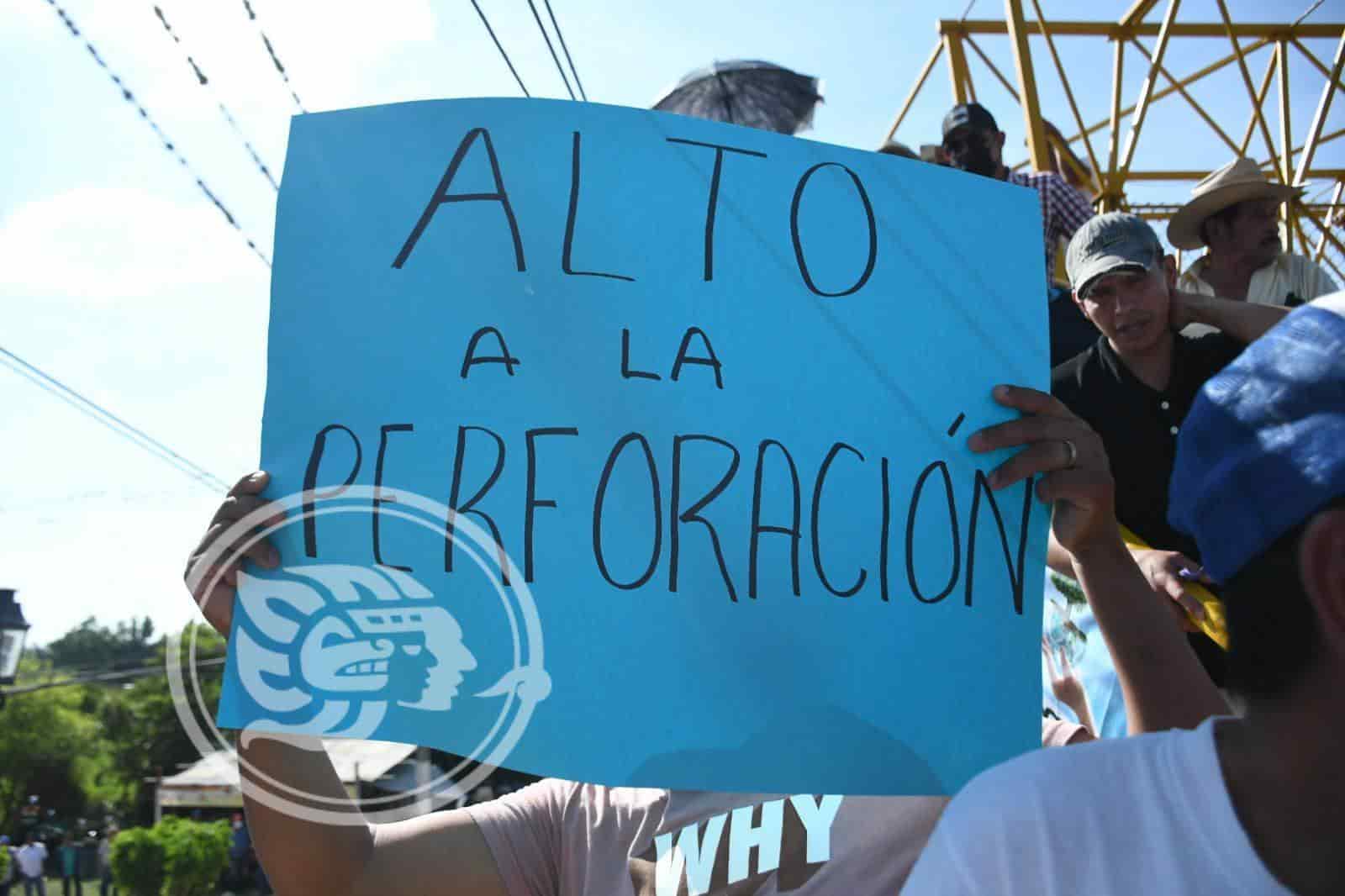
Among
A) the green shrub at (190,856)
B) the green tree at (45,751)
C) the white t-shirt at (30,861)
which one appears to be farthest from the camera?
the green tree at (45,751)

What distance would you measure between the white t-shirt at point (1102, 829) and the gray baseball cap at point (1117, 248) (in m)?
1.64

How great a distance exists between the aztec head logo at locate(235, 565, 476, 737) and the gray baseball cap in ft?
5.31

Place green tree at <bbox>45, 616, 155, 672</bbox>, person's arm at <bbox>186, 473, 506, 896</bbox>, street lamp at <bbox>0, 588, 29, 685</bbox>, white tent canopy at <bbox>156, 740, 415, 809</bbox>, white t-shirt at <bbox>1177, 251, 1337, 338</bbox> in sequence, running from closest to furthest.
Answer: person's arm at <bbox>186, 473, 506, 896</bbox>, white t-shirt at <bbox>1177, 251, 1337, 338</bbox>, street lamp at <bbox>0, 588, 29, 685</bbox>, white tent canopy at <bbox>156, 740, 415, 809</bbox>, green tree at <bbox>45, 616, 155, 672</bbox>

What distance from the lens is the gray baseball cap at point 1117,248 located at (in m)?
2.26

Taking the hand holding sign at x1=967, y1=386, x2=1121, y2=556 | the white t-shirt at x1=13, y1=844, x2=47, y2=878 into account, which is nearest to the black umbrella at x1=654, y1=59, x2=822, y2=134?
the hand holding sign at x1=967, y1=386, x2=1121, y2=556

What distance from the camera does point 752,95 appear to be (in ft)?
12.5

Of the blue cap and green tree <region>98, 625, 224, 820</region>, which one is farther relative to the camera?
green tree <region>98, 625, 224, 820</region>

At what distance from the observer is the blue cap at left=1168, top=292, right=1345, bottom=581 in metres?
0.75

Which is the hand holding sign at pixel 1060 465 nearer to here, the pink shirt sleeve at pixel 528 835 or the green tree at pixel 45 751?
the pink shirt sleeve at pixel 528 835

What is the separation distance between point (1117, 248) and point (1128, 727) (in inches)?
52.4

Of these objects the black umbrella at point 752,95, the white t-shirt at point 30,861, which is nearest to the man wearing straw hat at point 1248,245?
the black umbrella at point 752,95

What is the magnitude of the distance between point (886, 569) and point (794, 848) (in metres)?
0.36

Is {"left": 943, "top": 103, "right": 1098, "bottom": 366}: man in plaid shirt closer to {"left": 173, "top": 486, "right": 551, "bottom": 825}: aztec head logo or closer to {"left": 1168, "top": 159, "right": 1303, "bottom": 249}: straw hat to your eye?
{"left": 1168, "top": 159, "right": 1303, "bottom": 249}: straw hat

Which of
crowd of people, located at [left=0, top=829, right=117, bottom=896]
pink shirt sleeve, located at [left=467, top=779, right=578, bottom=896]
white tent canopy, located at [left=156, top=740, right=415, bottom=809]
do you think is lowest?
crowd of people, located at [left=0, top=829, right=117, bottom=896]
